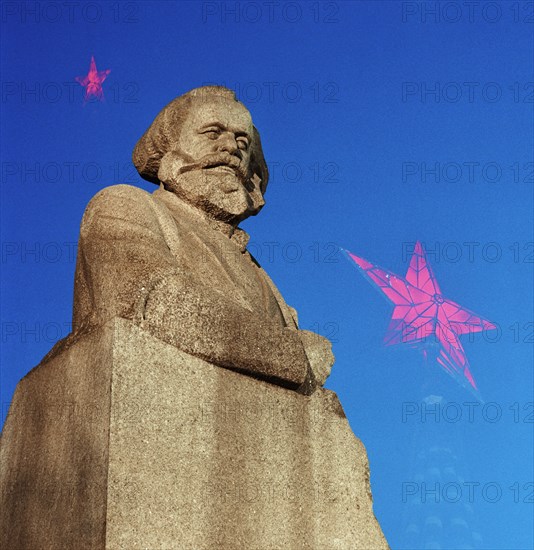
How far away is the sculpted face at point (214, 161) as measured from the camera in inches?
308

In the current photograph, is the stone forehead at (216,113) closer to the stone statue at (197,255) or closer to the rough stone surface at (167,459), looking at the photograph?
the stone statue at (197,255)

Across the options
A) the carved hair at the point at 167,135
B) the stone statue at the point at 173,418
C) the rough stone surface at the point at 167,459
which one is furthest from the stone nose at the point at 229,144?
the rough stone surface at the point at 167,459

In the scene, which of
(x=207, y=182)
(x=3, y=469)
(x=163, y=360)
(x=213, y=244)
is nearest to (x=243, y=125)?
(x=207, y=182)

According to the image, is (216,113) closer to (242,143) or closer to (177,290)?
(242,143)

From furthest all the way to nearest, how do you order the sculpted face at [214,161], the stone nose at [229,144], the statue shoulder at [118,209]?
the stone nose at [229,144], the sculpted face at [214,161], the statue shoulder at [118,209]

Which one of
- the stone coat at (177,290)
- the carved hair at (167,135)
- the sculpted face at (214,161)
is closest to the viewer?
the stone coat at (177,290)

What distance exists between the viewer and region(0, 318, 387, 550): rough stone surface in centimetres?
580

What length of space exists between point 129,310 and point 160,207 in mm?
1162

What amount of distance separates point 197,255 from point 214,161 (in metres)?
0.95

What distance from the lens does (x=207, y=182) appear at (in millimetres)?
7797

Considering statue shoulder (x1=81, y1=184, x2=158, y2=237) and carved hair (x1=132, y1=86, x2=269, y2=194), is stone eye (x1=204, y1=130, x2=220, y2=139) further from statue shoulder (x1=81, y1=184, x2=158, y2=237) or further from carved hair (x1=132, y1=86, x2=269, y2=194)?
statue shoulder (x1=81, y1=184, x2=158, y2=237)

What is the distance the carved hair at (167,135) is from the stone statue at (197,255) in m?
0.01

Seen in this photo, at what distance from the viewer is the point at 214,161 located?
309 inches

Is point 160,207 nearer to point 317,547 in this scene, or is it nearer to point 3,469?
point 3,469
